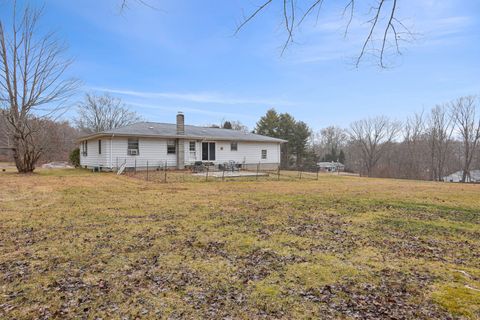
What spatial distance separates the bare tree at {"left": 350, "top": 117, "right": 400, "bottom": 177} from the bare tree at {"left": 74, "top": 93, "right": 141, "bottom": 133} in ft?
120

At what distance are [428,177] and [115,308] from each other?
139 feet

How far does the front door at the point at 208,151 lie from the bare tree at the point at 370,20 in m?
17.6

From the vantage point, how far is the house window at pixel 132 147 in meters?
17.5

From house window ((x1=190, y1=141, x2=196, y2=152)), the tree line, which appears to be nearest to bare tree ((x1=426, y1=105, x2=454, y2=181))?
the tree line

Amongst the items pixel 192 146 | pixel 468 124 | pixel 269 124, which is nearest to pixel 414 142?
pixel 468 124

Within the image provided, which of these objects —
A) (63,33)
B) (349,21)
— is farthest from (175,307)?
(63,33)

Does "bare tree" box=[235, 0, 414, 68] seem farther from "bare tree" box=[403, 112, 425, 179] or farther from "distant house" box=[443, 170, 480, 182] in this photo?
"distant house" box=[443, 170, 480, 182]

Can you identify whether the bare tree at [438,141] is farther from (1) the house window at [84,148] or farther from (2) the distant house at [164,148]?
(1) the house window at [84,148]

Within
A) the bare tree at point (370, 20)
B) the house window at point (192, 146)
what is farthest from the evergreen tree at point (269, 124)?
the bare tree at point (370, 20)

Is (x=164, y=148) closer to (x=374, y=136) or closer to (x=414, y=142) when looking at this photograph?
(x=414, y=142)

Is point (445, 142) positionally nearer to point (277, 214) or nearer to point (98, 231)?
point (277, 214)

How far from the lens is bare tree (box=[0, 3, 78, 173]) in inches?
618

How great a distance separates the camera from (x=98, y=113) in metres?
37.2

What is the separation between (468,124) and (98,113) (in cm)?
4713
